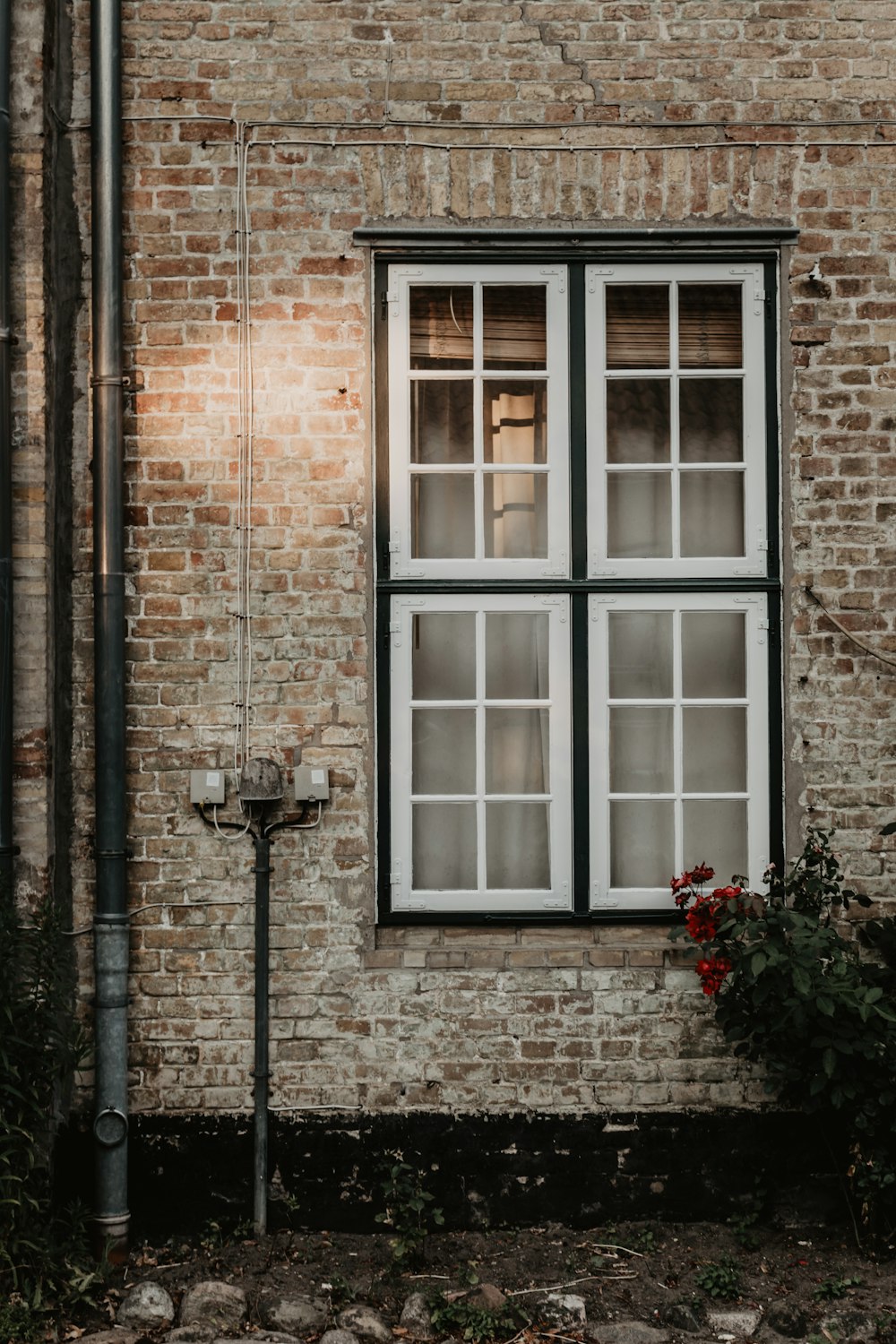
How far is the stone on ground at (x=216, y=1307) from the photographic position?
380 cm

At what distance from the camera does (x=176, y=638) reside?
4.39 metres

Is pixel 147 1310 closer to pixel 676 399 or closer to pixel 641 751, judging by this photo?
pixel 641 751

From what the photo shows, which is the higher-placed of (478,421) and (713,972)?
(478,421)

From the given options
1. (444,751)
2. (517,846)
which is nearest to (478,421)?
(444,751)

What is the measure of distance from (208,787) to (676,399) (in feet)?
7.56

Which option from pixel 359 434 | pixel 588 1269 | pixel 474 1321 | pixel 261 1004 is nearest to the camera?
pixel 474 1321

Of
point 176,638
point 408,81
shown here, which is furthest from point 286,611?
point 408,81

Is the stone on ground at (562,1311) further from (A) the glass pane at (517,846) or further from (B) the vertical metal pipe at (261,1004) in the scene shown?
(A) the glass pane at (517,846)

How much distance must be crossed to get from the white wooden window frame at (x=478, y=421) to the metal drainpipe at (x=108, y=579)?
1.02m

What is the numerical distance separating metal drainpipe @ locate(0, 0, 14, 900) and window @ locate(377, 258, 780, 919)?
4.39 feet

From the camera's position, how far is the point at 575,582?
14.9 ft

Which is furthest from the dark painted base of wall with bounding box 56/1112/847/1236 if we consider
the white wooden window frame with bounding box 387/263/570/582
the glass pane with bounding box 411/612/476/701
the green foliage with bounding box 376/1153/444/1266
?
the white wooden window frame with bounding box 387/263/570/582

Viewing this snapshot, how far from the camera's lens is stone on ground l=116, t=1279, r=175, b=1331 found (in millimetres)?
3826

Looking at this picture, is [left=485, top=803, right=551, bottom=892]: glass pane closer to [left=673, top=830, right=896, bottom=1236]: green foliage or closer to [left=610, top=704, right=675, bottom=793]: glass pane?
[left=610, top=704, right=675, bottom=793]: glass pane
